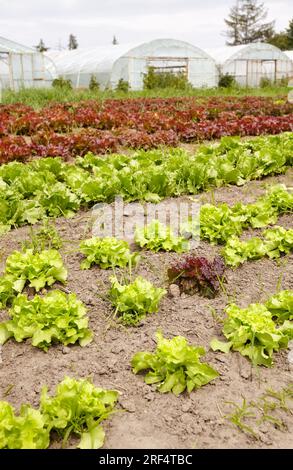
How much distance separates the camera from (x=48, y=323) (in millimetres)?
3326

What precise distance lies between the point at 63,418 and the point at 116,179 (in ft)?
11.9

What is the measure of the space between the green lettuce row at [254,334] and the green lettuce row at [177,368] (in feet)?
0.99

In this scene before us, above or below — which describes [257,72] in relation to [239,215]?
above

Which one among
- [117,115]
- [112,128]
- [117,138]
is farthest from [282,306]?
[117,115]

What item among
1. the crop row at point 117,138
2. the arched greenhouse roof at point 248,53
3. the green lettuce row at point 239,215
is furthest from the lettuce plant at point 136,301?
the arched greenhouse roof at point 248,53

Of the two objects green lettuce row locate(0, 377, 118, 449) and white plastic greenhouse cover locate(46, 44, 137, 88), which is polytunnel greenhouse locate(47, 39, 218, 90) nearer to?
white plastic greenhouse cover locate(46, 44, 137, 88)

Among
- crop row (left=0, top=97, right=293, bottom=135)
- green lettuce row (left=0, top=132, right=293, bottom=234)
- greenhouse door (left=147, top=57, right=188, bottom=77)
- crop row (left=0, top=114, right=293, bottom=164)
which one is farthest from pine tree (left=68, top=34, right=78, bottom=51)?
green lettuce row (left=0, top=132, right=293, bottom=234)

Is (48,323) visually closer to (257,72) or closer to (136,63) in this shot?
(136,63)

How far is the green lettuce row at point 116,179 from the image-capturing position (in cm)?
545

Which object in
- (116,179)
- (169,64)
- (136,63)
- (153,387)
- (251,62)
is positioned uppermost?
(251,62)

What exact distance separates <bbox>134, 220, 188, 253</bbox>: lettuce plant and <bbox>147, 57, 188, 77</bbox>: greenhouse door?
76.6 feet

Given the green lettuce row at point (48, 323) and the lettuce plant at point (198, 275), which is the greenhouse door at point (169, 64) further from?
the green lettuce row at point (48, 323)

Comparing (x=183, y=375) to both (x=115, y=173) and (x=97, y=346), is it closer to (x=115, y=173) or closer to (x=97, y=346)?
(x=97, y=346)
